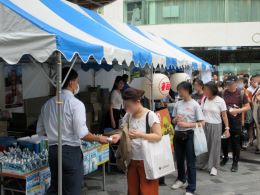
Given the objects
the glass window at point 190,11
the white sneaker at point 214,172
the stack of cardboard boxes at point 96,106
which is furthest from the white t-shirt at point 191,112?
the glass window at point 190,11

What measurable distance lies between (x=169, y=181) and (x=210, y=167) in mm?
1014

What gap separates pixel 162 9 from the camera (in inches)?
956

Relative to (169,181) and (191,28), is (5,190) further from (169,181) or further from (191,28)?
(191,28)

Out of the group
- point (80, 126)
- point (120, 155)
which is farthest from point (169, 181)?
point (80, 126)

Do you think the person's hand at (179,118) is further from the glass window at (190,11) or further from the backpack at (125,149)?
the glass window at (190,11)

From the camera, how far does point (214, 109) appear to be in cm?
646

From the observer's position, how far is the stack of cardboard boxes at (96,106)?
27.0 feet

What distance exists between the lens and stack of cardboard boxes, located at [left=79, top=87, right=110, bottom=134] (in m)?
8.23

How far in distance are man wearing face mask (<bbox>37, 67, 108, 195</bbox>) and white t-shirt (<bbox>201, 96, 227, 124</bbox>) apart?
3.07m

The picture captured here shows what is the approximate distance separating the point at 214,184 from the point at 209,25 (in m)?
18.6

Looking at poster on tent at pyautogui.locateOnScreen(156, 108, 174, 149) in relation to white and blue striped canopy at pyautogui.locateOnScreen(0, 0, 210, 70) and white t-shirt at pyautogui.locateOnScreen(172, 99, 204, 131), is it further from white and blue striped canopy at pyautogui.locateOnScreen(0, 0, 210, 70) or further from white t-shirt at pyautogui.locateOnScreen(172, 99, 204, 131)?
white and blue striped canopy at pyautogui.locateOnScreen(0, 0, 210, 70)

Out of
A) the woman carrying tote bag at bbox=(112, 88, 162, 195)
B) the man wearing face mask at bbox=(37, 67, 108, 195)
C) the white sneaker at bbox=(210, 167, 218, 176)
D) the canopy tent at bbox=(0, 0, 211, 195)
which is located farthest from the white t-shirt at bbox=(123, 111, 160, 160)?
the white sneaker at bbox=(210, 167, 218, 176)

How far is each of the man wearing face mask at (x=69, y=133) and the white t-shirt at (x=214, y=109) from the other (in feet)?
10.1

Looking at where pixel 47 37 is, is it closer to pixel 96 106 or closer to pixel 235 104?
pixel 235 104
